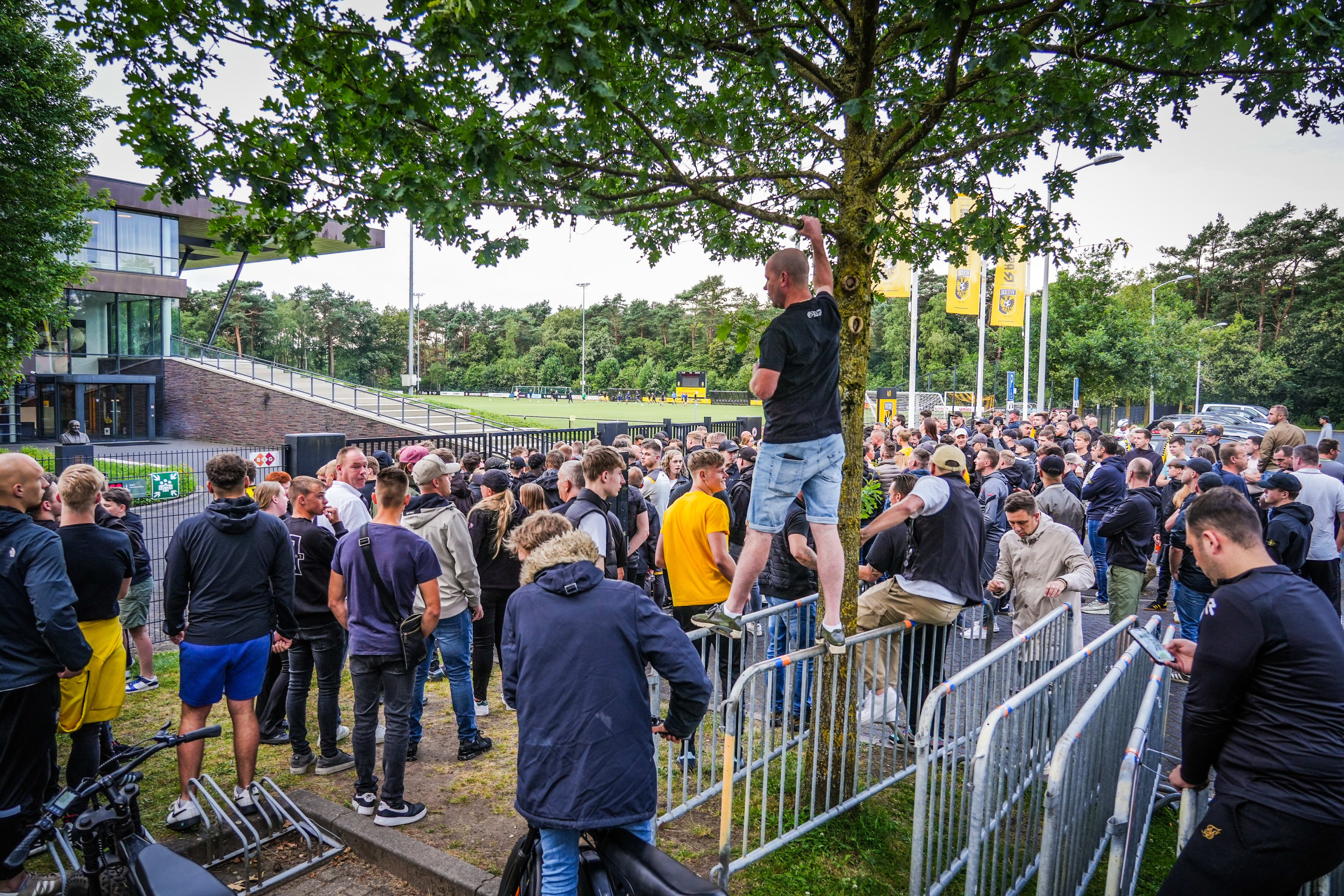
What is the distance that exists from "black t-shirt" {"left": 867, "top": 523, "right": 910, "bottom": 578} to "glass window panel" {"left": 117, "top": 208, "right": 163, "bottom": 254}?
117 ft

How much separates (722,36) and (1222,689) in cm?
377

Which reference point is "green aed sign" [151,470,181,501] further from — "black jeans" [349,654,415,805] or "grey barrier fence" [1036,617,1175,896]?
"grey barrier fence" [1036,617,1175,896]

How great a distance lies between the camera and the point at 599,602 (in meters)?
2.85

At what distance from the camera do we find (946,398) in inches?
2130

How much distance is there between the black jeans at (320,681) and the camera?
5.33 metres

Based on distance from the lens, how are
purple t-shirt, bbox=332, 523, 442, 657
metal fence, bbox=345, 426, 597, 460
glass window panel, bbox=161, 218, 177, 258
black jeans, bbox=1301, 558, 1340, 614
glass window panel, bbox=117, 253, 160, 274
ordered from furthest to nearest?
glass window panel, bbox=161, 218, 177, 258
glass window panel, bbox=117, 253, 160, 274
metal fence, bbox=345, 426, 597, 460
black jeans, bbox=1301, 558, 1340, 614
purple t-shirt, bbox=332, 523, 442, 657

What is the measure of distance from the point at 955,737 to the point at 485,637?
397 cm

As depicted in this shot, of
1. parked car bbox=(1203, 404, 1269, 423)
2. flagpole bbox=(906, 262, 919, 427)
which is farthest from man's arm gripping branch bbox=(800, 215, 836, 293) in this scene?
parked car bbox=(1203, 404, 1269, 423)

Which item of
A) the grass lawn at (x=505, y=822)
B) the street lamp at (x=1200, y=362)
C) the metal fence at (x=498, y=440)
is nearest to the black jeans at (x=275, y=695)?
the grass lawn at (x=505, y=822)

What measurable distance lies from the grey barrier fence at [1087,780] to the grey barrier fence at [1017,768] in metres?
0.17

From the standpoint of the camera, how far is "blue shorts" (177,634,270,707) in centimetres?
451

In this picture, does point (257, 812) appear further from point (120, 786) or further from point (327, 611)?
point (120, 786)

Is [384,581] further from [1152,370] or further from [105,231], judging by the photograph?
[1152,370]

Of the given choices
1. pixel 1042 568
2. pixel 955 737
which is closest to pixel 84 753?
pixel 955 737
